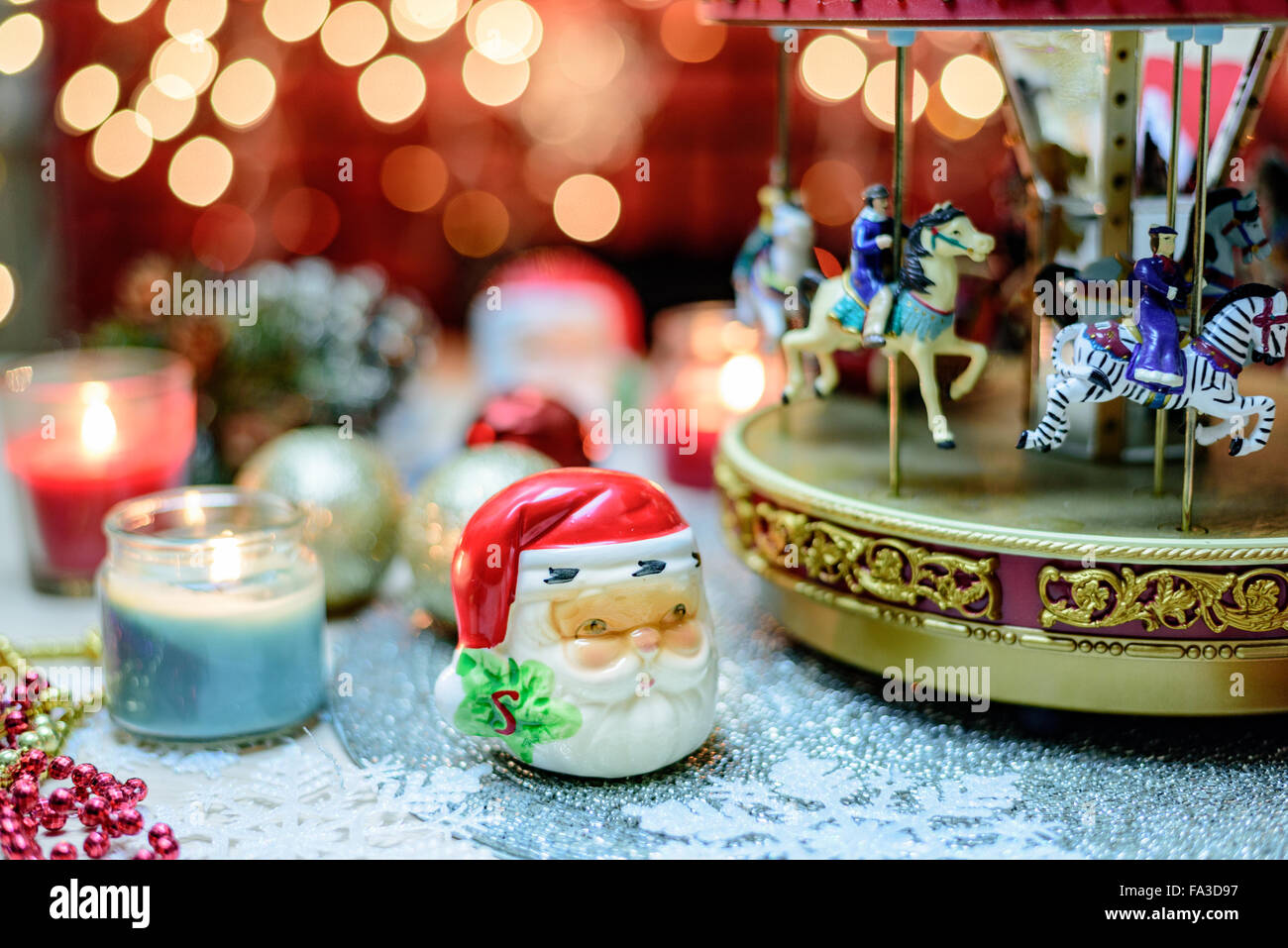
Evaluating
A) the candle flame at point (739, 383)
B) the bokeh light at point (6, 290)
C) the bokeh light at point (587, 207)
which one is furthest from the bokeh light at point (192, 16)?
the candle flame at point (739, 383)

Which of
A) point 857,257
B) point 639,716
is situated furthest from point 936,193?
point 639,716

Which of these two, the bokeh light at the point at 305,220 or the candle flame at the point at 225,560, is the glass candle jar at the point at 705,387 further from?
the bokeh light at the point at 305,220

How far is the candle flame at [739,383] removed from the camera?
201 cm

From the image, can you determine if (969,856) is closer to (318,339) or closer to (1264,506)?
(1264,506)

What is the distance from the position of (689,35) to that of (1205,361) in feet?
6.18

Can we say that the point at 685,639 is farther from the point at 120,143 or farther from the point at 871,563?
the point at 120,143

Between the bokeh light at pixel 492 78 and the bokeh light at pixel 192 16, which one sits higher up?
the bokeh light at pixel 192 16

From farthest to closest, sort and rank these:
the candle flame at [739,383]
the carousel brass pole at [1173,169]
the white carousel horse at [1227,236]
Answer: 1. the candle flame at [739,383]
2. the white carousel horse at [1227,236]
3. the carousel brass pole at [1173,169]

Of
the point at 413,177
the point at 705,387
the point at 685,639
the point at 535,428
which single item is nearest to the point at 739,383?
the point at 705,387

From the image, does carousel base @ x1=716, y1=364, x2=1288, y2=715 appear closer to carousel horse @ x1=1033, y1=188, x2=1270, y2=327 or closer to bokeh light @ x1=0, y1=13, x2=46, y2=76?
carousel horse @ x1=1033, y1=188, x2=1270, y2=327

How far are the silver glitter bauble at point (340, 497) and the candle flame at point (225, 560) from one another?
237mm

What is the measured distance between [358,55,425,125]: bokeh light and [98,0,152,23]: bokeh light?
16.9 inches

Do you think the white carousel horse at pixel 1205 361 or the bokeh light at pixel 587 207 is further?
the bokeh light at pixel 587 207

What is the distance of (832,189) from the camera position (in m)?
2.99
